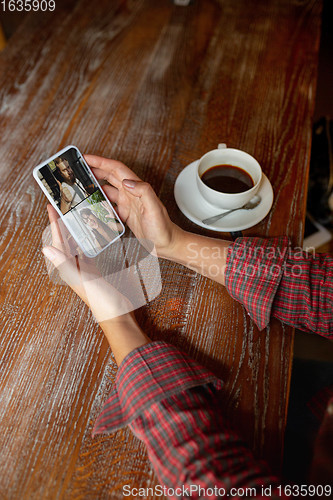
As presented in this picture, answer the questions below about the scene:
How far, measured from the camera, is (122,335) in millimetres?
670

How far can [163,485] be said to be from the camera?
0.54 metres

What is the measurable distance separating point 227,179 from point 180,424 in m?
0.52

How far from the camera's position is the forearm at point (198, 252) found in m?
0.79

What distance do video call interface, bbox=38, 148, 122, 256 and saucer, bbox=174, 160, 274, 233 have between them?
17 centimetres

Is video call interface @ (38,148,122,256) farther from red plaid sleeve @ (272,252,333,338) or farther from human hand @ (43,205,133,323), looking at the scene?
red plaid sleeve @ (272,252,333,338)

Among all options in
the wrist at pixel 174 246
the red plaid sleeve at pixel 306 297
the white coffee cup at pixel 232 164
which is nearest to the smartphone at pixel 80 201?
the wrist at pixel 174 246

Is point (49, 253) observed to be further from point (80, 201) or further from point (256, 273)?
point (256, 273)

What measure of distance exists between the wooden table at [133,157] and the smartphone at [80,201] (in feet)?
Result: 0.33
